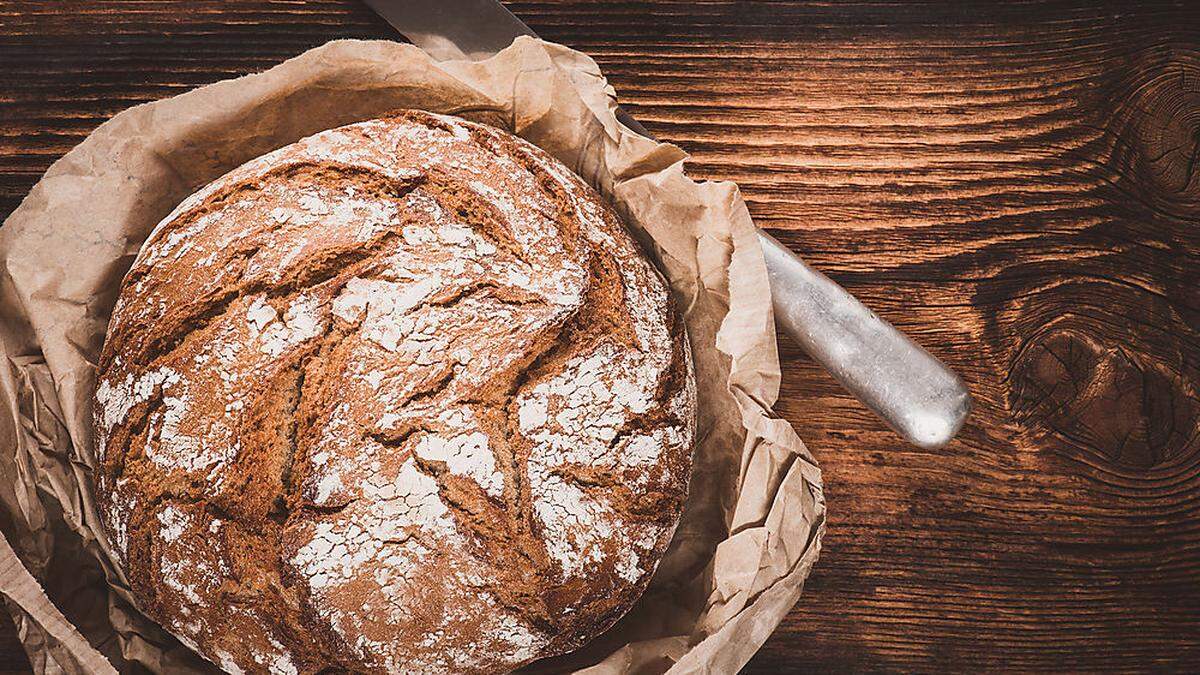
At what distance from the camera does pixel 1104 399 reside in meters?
1.44

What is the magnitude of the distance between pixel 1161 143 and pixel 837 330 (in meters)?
0.68

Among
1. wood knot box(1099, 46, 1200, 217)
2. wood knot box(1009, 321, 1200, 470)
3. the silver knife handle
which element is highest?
wood knot box(1099, 46, 1200, 217)

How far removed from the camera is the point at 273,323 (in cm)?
103

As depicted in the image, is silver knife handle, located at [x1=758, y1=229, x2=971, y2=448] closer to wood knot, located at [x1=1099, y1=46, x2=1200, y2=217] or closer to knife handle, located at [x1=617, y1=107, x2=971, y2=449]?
knife handle, located at [x1=617, y1=107, x2=971, y2=449]

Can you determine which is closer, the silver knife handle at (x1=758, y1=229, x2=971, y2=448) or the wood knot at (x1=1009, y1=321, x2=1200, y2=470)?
the silver knife handle at (x1=758, y1=229, x2=971, y2=448)

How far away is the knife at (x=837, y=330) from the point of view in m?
1.21

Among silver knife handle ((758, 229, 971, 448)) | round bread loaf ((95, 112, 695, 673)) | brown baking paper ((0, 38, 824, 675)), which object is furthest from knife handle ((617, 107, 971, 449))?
round bread loaf ((95, 112, 695, 673))

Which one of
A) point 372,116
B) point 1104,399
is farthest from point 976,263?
point 372,116

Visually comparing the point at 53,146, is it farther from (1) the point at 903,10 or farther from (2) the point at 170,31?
(1) the point at 903,10

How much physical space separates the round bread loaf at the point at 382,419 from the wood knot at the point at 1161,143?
88 cm

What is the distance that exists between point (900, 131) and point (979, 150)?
13 cm

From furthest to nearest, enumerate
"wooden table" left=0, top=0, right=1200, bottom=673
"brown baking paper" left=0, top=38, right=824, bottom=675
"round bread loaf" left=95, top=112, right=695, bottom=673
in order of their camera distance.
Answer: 1. "wooden table" left=0, top=0, right=1200, bottom=673
2. "brown baking paper" left=0, top=38, right=824, bottom=675
3. "round bread loaf" left=95, top=112, right=695, bottom=673

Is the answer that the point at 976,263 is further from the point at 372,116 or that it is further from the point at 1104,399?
the point at 372,116

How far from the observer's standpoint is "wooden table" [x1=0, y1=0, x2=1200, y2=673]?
142 centimetres
